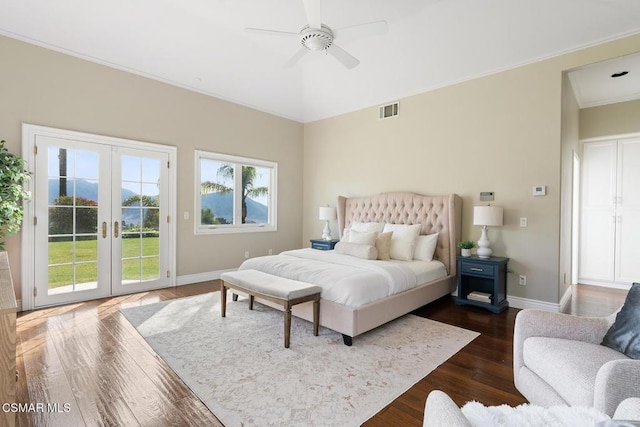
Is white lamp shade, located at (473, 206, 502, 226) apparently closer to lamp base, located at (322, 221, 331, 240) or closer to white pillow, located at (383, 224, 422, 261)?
white pillow, located at (383, 224, 422, 261)

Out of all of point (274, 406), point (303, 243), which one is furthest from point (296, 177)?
point (274, 406)

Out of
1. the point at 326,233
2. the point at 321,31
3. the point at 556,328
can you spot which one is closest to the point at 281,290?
the point at 556,328

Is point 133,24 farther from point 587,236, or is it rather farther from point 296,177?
point 587,236

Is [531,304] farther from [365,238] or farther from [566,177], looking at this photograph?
[365,238]

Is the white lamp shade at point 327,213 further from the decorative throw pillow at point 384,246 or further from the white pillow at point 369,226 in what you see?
the decorative throw pillow at point 384,246

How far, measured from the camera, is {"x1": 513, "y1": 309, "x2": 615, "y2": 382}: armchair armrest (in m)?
1.91

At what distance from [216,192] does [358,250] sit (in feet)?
9.95

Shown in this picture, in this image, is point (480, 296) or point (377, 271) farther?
point (480, 296)

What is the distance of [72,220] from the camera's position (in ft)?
13.6

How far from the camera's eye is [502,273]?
4.03m

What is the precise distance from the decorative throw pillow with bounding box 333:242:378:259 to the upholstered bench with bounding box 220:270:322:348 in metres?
1.15

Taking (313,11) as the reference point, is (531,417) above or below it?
below

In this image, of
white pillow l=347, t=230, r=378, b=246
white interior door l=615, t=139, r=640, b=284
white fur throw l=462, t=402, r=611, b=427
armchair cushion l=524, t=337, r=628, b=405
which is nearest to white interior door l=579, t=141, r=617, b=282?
white interior door l=615, t=139, r=640, b=284

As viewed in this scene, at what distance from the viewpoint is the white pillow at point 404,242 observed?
172 inches
